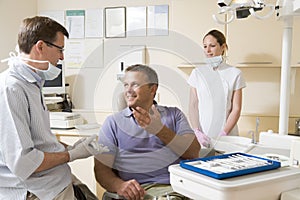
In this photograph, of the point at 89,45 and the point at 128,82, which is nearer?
the point at 128,82

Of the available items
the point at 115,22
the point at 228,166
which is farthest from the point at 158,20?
the point at 228,166

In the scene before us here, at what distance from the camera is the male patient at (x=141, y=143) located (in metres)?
1.51

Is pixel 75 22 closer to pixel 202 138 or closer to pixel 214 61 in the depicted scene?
pixel 214 61

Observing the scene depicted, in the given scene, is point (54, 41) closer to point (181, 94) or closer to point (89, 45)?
point (181, 94)

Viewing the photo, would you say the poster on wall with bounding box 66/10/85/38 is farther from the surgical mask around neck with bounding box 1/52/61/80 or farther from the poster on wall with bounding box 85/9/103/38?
the surgical mask around neck with bounding box 1/52/61/80

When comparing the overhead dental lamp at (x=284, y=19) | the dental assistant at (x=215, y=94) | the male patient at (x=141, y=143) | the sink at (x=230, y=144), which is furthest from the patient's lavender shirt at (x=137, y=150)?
the overhead dental lamp at (x=284, y=19)

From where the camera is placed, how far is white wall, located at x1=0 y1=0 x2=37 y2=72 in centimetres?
308

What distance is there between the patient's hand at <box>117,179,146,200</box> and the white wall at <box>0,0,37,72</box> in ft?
6.96

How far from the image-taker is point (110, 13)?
3281 mm

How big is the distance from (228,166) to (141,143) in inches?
29.4

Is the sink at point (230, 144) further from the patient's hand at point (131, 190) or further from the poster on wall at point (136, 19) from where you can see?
the poster on wall at point (136, 19)

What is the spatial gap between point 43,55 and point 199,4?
1735 mm

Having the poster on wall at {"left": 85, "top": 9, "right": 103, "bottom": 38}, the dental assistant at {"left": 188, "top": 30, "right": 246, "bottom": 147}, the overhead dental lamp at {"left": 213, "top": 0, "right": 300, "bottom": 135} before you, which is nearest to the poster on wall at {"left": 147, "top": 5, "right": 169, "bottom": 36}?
the poster on wall at {"left": 85, "top": 9, "right": 103, "bottom": 38}

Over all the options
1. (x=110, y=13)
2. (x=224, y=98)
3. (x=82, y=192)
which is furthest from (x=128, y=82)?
(x=110, y=13)
